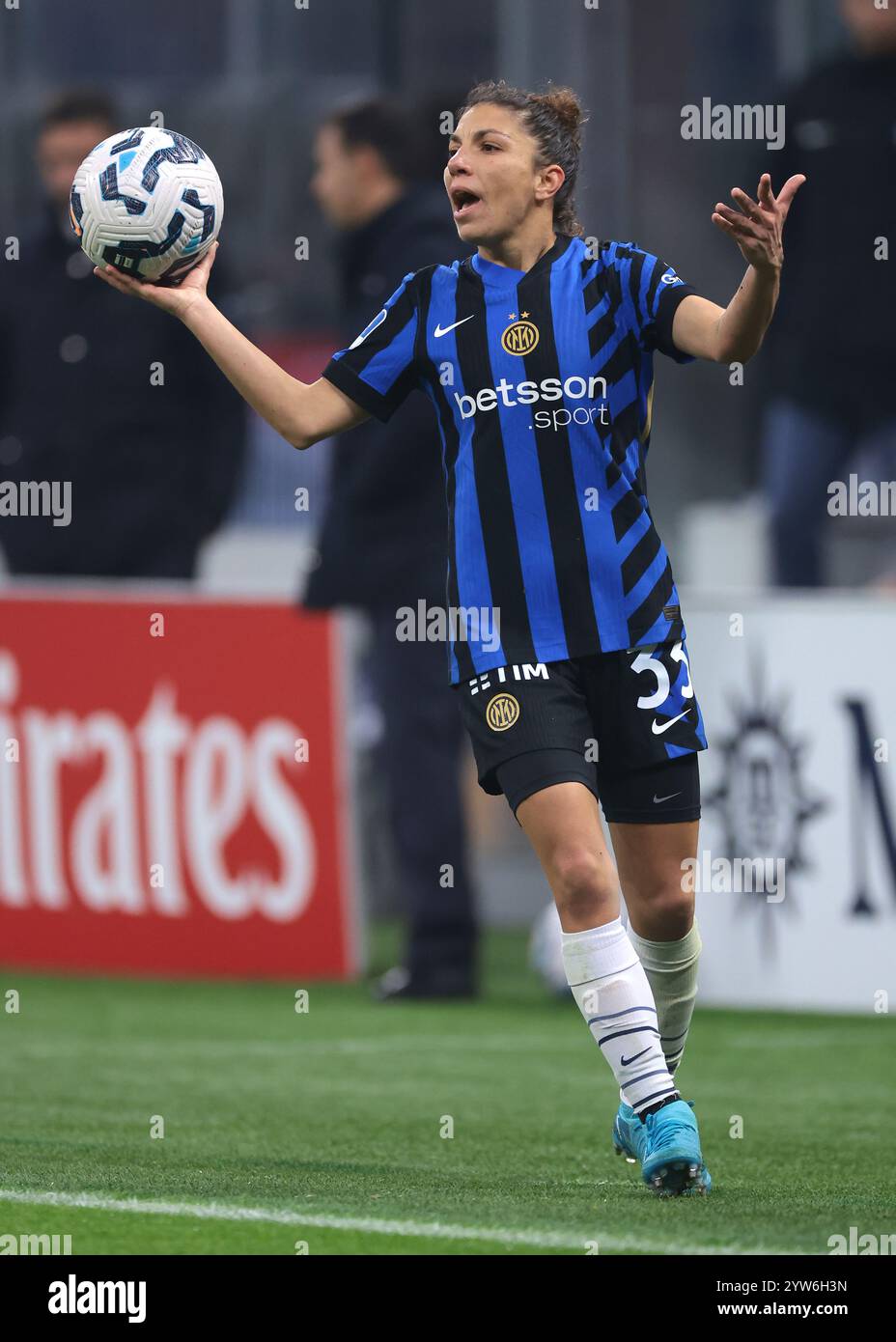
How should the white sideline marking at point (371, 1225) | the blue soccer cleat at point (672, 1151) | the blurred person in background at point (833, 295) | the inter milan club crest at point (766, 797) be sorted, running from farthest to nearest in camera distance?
the blurred person in background at point (833, 295), the inter milan club crest at point (766, 797), the blue soccer cleat at point (672, 1151), the white sideline marking at point (371, 1225)

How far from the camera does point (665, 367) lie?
34.4 ft

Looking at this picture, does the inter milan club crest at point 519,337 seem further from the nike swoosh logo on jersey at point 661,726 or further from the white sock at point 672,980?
the white sock at point 672,980

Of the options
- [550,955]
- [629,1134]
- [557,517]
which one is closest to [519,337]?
[557,517]

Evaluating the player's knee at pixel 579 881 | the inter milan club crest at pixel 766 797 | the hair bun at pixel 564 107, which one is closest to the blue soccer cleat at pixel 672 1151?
the player's knee at pixel 579 881

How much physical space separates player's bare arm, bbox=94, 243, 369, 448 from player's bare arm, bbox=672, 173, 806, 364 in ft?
2.34

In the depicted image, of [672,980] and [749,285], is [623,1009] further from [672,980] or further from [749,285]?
[749,285]

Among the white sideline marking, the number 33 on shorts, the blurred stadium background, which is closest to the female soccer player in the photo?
the number 33 on shorts

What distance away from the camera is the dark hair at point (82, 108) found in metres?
9.81

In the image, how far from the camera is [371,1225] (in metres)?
4.55

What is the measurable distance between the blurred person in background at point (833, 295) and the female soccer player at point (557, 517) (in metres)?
4.97

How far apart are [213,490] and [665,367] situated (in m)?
1.92

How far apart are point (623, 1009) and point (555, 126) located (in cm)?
171

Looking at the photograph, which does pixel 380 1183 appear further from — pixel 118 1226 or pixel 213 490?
pixel 213 490

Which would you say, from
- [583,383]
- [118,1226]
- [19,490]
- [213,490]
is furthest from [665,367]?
[118,1226]
